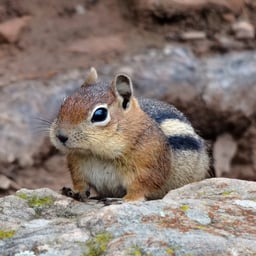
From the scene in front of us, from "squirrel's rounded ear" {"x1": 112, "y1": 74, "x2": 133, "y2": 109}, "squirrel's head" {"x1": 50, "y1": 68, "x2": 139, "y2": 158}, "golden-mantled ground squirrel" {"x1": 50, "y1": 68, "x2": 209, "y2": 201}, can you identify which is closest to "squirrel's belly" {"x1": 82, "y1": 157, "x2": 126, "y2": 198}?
"golden-mantled ground squirrel" {"x1": 50, "y1": 68, "x2": 209, "y2": 201}

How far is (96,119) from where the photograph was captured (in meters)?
5.66

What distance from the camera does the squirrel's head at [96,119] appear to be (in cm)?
552

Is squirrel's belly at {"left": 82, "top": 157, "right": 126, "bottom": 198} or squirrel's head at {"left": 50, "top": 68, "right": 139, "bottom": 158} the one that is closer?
squirrel's head at {"left": 50, "top": 68, "right": 139, "bottom": 158}

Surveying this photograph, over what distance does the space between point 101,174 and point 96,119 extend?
0.34m

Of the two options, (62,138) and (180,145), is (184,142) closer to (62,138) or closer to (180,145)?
(180,145)

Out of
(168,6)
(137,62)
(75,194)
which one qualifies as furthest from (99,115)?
(168,6)

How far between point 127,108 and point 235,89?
4.01 metres

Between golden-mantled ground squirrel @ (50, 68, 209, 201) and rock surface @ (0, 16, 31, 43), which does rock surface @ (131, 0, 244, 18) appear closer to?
rock surface @ (0, 16, 31, 43)

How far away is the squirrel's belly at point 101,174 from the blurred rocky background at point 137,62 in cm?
325

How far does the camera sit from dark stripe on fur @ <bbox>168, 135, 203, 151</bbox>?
6.28 meters

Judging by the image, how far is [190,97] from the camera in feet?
31.2

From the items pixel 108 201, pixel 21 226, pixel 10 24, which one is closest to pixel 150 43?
pixel 10 24

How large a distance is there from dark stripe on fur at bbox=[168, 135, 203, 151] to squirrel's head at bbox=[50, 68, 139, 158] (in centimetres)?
45

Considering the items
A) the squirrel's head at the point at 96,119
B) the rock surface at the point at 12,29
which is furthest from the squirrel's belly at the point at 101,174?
the rock surface at the point at 12,29
